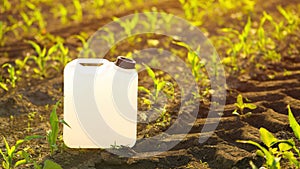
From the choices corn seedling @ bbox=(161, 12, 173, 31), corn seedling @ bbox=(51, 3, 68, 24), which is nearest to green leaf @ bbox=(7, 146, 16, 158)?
corn seedling @ bbox=(161, 12, 173, 31)

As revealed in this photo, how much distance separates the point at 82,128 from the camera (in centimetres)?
343

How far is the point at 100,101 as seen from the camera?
3.41 meters

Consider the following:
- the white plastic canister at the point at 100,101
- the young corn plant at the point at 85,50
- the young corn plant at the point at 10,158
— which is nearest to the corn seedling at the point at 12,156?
the young corn plant at the point at 10,158

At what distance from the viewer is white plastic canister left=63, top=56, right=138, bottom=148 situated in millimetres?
3400

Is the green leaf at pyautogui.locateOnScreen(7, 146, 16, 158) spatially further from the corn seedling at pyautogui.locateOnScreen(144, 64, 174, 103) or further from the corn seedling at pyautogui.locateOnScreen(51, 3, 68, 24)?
the corn seedling at pyautogui.locateOnScreen(51, 3, 68, 24)

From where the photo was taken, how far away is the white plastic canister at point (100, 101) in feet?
11.2

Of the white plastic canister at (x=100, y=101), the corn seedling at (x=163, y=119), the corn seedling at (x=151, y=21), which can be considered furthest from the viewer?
the corn seedling at (x=151, y=21)

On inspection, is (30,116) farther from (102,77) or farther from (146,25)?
(146,25)

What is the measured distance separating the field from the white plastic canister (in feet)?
0.33

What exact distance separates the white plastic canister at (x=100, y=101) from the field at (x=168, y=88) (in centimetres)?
10

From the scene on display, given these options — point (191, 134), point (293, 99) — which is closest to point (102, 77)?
point (191, 134)

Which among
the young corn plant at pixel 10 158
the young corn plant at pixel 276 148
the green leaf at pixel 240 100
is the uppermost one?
the green leaf at pixel 240 100

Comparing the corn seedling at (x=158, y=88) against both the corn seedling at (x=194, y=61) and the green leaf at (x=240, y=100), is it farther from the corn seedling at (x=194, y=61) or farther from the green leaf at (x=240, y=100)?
the green leaf at (x=240, y=100)

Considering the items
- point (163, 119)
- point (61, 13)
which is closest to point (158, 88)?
point (163, 119)
